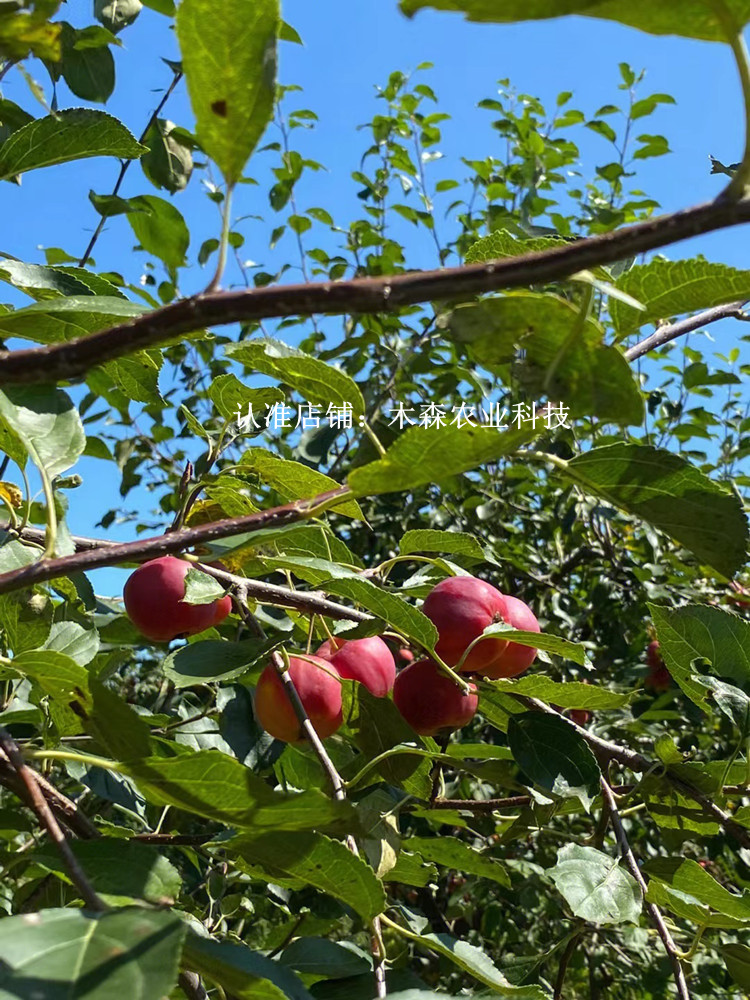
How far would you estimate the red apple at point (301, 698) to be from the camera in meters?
1.02

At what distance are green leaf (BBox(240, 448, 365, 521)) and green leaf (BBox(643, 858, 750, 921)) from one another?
21.2 inches

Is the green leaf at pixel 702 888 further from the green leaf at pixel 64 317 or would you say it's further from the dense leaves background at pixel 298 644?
the green leaf at pixel 64 317

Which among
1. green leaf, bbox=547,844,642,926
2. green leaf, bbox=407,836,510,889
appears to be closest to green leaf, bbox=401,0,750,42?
green leaf, bbox=547,844,642,926

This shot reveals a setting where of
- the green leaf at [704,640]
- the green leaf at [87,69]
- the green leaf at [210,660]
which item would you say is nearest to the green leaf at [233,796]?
the green leaf at [210,660]

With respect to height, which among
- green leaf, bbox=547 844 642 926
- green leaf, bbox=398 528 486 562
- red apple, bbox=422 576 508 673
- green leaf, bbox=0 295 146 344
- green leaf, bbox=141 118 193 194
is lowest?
green leaf, bbox=547 844 642 926

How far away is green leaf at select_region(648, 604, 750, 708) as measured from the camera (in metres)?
1.11

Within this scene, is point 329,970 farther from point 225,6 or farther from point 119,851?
point 225,6

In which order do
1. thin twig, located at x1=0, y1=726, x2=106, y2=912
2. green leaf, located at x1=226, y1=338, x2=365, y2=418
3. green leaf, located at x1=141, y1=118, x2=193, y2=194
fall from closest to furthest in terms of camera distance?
thin twig, located at x1=0, y1=726, x2=106, y2=912 → green leaf, located at x1=226, y1=338, x2=365, y2=418 → green leaf, located at x1=141, y1=118, x2=193, y2=194

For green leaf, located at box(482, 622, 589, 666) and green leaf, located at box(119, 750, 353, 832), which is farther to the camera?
green leaf, located at box(482, 622, 589, 666)

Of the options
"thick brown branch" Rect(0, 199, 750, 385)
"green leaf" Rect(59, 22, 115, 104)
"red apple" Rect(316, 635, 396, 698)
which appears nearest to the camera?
"thick brown branch" Rect(0, 199, 750, 385)

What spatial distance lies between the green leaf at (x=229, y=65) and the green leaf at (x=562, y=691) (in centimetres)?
64

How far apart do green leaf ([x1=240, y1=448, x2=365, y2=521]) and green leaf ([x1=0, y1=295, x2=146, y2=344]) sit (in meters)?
0.23

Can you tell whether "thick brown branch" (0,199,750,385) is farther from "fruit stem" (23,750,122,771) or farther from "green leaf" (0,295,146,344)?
"fruit stem" (23,750,122,771)

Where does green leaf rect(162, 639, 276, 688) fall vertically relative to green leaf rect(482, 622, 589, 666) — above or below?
below
